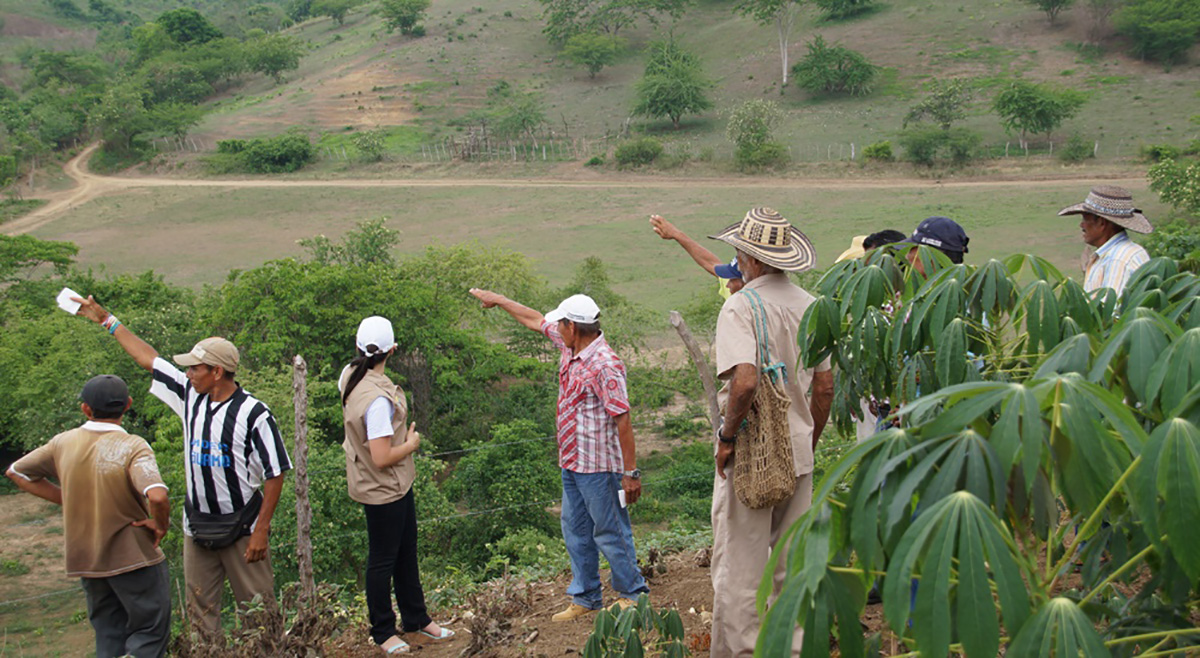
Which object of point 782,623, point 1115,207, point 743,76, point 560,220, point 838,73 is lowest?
point 560,220

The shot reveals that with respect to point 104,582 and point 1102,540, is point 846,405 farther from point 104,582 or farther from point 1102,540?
point 104,582

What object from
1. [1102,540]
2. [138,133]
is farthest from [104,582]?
[138,133]

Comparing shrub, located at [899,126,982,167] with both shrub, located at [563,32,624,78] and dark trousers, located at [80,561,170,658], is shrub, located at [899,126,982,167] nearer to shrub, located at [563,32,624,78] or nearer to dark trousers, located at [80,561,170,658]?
shrub, located at [563,32,624,78]

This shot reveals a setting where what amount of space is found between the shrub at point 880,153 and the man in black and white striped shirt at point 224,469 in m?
35.6

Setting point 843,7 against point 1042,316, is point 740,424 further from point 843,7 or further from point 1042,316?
point 843,7

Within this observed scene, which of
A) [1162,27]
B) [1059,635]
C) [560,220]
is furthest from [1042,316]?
[1162,27]

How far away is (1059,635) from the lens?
1.43m

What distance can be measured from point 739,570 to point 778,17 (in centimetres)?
5301

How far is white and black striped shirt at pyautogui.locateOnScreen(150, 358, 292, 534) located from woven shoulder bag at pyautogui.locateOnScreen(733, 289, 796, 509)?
2.09m

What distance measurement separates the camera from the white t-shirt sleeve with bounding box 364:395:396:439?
4.17m

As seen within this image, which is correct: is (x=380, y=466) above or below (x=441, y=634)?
above

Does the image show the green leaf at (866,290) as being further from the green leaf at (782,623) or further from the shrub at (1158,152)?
the shrub at (1158,152)

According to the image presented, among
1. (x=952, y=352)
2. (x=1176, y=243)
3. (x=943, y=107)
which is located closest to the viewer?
(x=952, y=352)

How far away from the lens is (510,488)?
14984mm
